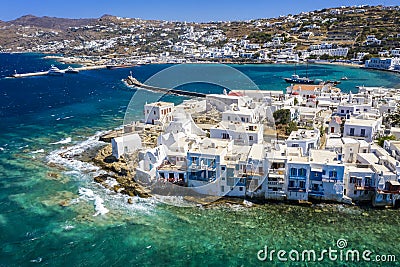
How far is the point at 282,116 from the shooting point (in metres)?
26.9

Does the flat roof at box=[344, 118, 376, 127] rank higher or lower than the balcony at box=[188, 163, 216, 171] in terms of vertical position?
higher

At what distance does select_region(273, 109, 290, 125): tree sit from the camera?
26.9 m

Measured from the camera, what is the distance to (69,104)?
152 feet

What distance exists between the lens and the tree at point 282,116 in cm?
2688

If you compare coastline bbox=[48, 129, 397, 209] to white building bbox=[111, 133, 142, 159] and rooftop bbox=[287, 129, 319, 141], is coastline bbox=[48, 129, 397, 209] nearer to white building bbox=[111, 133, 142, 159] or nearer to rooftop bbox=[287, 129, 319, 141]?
white building bbox=[111, 133, 142, 159]

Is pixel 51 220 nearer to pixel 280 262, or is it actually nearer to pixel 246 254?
pixel 246 254

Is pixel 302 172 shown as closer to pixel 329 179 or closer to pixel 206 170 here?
pixel 329 179

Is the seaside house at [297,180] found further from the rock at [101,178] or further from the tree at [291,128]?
the rock at [101,178]

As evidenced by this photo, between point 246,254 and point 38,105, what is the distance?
3976cm

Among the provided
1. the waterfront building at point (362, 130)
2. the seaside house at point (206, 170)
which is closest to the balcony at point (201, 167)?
the seaside house at point (206, 170)

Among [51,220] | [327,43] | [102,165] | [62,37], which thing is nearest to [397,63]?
[327,43]

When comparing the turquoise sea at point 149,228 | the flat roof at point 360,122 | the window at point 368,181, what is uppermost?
the flat roof at point 360,122

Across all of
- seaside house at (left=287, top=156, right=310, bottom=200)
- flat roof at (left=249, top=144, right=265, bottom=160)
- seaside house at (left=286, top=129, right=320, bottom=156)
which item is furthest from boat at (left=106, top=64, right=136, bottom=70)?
seaside house at (left=287, top=156, right=310, bottom=200)

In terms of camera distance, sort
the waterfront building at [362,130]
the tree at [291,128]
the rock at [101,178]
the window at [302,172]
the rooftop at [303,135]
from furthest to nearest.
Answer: the tree at [291,128], the waterfront building at [362,130], the rooftop at [303,135], the rock at [101,178], the window at [302,172]
